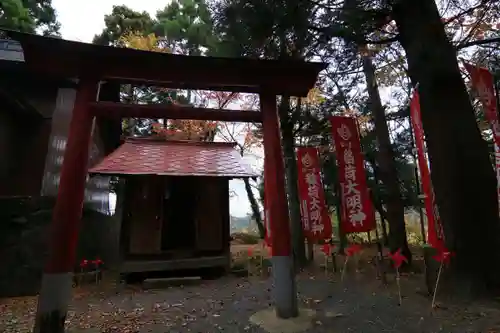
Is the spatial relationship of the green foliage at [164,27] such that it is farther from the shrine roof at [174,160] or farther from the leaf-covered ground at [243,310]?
the leaf-covered ground at [243,310]

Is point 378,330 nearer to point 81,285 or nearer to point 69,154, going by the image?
point 69,154

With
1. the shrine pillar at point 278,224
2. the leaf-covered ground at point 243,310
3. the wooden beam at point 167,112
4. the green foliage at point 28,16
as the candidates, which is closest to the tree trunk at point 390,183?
the leaf-covered ground at point 243,310

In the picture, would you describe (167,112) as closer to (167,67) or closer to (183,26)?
(167,67)

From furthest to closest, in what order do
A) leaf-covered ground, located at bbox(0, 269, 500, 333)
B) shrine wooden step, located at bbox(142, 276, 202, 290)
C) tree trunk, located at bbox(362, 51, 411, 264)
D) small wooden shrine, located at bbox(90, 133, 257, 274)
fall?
tree trunk, located at bbox(362, 51, 411, 264) → small wooden shrine, located at bbox(90, 133, 257, 274) → shrine wooden step, located at bbox(142, 276, 202, 290) → leaf-covered ground, located at bbox(0, 269, 500, 333)

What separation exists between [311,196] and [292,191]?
4.29 ft

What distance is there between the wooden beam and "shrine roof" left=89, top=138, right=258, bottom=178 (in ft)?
11.2

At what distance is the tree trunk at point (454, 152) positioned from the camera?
569 cm

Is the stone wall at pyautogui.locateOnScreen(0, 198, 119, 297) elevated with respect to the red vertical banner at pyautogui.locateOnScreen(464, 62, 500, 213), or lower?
lower

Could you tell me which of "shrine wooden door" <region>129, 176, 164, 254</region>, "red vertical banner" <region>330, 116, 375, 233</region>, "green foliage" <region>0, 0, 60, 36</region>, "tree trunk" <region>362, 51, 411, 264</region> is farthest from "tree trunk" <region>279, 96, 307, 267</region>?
"green foliage" <region>0, 0, 60, 36</region>

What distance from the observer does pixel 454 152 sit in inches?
237

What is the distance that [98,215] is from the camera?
12.7 metres

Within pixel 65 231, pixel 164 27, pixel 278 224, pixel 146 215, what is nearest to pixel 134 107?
pixel 65 231

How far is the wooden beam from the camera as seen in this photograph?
17.9 ft

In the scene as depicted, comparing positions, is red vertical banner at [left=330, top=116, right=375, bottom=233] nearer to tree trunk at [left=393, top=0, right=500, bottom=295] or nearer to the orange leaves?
tree trunk at [left=393, top=0, right=500, bottom=295]
